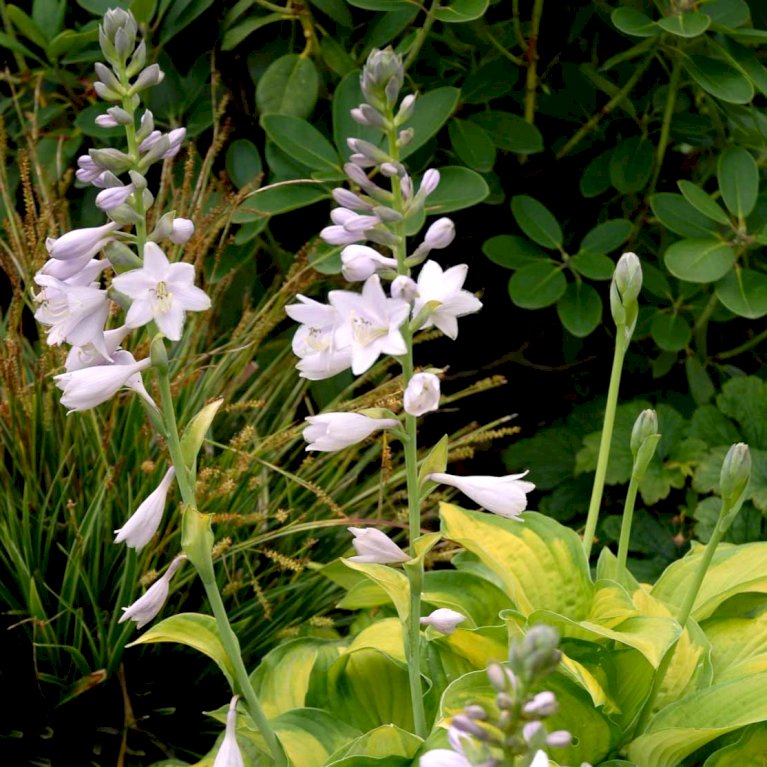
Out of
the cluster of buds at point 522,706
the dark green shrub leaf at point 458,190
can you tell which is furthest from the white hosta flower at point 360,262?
the dark green shrub leaf at point 458,190

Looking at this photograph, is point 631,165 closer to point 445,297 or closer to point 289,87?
point 289,87

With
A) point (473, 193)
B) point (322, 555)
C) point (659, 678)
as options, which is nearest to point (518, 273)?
point (473, 193)

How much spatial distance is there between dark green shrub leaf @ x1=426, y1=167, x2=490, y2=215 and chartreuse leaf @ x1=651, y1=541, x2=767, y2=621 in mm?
918

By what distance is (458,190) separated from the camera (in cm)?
240

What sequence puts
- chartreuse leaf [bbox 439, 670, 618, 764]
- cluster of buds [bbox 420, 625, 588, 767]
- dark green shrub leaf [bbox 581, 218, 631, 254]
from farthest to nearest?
dark green shrub leaf [bbox 581, 218, 631, 254], chartreuse leaf [bbox 439, 670, 618, 764], cluster of buds [bbox 420, 625, 588, 767]

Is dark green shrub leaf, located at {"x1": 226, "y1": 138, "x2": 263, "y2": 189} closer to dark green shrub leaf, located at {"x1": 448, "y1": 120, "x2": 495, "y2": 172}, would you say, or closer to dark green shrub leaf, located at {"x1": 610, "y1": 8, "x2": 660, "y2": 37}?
dark green shrub leaf, located at {"x1": 448, "y1": 120, "x2": 495, "y2": 172}

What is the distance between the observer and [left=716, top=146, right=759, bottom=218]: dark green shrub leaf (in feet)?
8.34

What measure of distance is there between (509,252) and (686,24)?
0.71 metres

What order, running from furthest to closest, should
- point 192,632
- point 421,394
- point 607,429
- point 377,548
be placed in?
point 607,429 < point 192,632 < point 377,548 < point 421,394

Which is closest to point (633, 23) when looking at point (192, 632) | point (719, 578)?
point (719, 578)

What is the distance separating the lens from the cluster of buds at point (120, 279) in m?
1.14

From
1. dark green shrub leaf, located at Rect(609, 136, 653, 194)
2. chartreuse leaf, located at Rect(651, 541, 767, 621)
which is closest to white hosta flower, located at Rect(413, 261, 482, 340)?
chartreuse leaf, located at Rect(651, 541, 767, 621)

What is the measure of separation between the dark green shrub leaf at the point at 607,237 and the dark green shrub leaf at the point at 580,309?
0.10 meters

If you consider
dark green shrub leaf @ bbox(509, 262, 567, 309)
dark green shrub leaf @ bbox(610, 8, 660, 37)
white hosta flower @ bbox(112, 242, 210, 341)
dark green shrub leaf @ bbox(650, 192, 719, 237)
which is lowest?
dark green shrub leaf @ bbox(509, 262, 567, 309)
